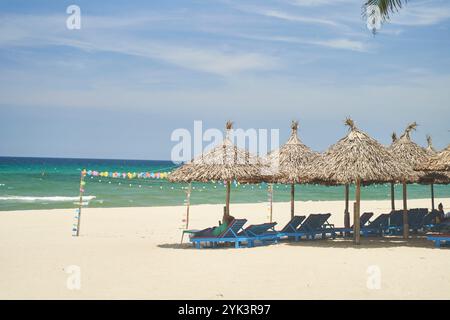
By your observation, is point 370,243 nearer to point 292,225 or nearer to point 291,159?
point 292,225

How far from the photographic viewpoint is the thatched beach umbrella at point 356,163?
1208 cm

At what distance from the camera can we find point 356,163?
12.2m

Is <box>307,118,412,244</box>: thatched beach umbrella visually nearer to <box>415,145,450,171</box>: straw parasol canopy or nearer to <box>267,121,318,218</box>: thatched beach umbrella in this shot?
<box>415,145,450,171</box>: straw parasol canopy

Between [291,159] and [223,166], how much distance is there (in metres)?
2.31

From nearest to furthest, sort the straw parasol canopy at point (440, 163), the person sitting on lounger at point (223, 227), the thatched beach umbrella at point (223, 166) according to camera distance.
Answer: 1. the straw parasol canopy at point (440, 163)
2. the thatched beach umbrella at point (223, 166)
3. the person sitting on lounger at point (223, 227)

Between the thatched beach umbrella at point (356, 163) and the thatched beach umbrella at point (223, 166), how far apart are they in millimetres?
1355

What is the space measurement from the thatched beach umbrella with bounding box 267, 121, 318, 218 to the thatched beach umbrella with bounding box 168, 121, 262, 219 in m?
0.74

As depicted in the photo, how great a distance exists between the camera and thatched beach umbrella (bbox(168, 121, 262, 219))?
12.4m

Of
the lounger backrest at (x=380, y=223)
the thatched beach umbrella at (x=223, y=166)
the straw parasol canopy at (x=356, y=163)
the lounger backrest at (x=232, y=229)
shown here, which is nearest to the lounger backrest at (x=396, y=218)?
the lounger backrest at (x=380, y=223)

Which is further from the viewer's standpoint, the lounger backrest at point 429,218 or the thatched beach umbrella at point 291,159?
the lounger backrest at point 429,218

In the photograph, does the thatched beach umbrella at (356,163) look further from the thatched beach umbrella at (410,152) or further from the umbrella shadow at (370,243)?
the thatched beach umbrella at (410,152)
